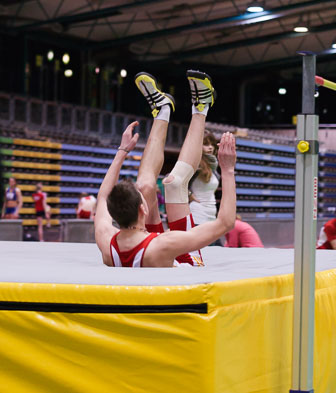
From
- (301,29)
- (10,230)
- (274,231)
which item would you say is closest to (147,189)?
(10,230)

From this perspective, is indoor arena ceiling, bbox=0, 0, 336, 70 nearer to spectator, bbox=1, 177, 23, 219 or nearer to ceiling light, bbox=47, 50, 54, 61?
ceiling light, bbox=47, 50, 54, 61

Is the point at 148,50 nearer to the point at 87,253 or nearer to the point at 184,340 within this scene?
the point at 87,253

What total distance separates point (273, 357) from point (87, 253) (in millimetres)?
1687

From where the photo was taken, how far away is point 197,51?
2552 cm

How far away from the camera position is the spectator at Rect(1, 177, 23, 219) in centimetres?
1595

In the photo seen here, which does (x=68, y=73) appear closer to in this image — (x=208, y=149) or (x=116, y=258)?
(x=208, y=149)

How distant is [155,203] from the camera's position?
3.73m

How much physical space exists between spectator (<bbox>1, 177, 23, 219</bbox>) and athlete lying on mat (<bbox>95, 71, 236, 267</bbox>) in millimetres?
12271

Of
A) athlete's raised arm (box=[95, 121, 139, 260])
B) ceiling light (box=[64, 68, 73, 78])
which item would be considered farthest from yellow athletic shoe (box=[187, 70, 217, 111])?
ceiling light (box=[64, 68, 73, 78])

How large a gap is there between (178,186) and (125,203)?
910mm

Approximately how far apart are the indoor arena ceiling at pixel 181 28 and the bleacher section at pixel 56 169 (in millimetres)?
4239

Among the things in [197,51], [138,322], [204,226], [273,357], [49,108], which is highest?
[197,51]

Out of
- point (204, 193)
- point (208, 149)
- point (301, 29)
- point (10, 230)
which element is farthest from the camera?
point (301, 29)

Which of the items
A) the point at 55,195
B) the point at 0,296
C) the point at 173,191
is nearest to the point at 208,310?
the point at 0,296
